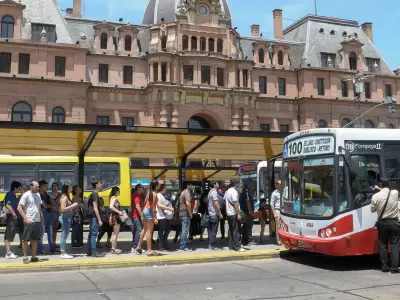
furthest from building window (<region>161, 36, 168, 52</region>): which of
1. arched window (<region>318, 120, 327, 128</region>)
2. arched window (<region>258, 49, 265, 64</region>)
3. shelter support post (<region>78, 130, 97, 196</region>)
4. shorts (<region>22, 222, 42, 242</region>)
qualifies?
shorts (<region>22, 222, 42, 242</region>)

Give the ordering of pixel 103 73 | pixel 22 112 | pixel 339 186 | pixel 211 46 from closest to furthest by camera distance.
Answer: pixel 339 186 → pixel 22 112 → pixel 103 73 → pixel 211 46

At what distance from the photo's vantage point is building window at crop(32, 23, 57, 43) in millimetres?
43312

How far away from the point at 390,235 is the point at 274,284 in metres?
3.10

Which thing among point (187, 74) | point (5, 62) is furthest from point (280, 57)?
point (5, 62)

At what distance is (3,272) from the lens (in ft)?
32.7

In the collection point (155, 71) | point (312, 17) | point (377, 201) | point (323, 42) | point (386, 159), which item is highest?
point (312, 17)

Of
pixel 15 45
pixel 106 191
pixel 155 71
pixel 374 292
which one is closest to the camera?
pixel 374 292

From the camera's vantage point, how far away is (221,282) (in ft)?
29.3

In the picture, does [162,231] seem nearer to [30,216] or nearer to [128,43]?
[30,216]

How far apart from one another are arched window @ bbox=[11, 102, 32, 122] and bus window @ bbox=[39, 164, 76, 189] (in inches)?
815

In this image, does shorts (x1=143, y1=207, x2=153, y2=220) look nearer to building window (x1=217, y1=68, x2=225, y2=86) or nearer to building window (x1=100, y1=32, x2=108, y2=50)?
building window (x1=217, y1=68, x2=225, y2=86)

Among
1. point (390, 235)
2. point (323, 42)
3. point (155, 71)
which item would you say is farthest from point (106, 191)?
point (323, 42)

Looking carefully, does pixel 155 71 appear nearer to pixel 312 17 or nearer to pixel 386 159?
pixel 312 17

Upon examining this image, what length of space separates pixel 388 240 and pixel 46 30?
137 feet
